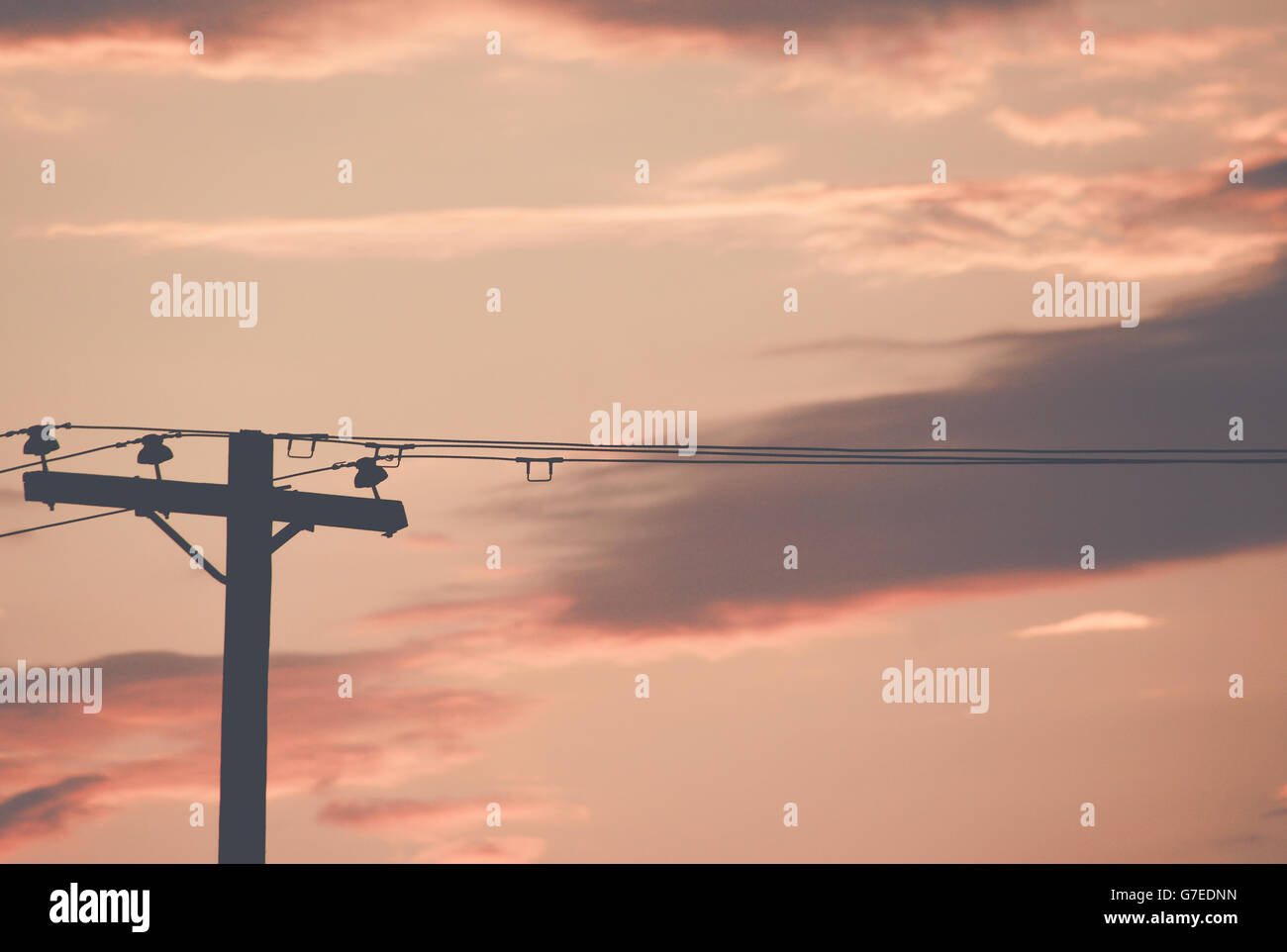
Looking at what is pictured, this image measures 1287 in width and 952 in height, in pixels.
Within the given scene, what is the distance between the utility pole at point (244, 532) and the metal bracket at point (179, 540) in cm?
2

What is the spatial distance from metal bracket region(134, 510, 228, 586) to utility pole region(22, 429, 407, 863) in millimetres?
15

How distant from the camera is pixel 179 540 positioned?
3064 cm

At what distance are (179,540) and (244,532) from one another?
111cm

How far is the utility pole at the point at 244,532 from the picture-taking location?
29.6 m

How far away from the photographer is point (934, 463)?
109ft

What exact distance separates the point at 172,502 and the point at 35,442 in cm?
322

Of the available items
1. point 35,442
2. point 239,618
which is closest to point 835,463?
point 239,618

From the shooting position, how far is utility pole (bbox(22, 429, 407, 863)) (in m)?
29.6

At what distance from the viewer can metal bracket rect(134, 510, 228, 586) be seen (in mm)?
29938

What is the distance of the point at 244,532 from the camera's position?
1193 inches

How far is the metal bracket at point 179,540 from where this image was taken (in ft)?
98.2
